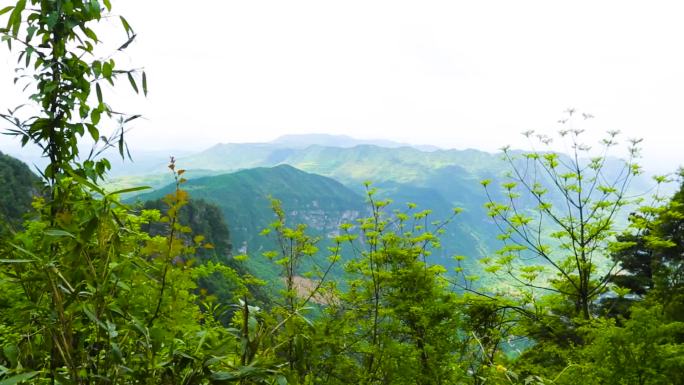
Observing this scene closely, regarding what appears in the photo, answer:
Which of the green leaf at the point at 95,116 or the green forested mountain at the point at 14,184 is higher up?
the green leaf at the point at 95,116

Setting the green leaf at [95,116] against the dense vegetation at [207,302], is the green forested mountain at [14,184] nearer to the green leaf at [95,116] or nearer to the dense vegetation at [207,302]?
the dense vegetation at [207,302]

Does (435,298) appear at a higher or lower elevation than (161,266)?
lower

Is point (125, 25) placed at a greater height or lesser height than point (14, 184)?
greater

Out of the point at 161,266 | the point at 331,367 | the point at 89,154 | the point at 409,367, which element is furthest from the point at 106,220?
the point at 409,367

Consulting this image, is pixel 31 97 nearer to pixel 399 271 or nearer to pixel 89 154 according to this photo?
pixel 89 154

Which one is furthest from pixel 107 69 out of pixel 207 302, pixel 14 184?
pixel 14 184

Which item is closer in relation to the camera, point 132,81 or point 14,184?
point 132,81

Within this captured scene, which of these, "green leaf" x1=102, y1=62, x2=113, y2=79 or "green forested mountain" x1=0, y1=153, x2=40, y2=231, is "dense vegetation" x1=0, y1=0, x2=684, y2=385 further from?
"green forested mountain" x1=0, y1=153, x2=40, y2=231

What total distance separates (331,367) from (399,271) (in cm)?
270

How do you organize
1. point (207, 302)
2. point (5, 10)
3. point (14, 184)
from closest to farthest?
1. point (5, 10)
2. point (207, 302)
3. point (14, 184)

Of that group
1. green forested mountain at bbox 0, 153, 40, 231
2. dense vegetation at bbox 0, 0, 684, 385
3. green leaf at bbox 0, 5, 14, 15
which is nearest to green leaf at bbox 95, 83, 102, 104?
dense vegetation at bbox 0, 0, 684, 385

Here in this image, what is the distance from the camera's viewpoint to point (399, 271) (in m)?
8.86

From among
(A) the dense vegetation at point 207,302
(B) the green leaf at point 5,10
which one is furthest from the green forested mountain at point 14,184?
(B) the green leaf at point 5,10

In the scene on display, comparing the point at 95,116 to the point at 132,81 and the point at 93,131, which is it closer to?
the point at 93,131
